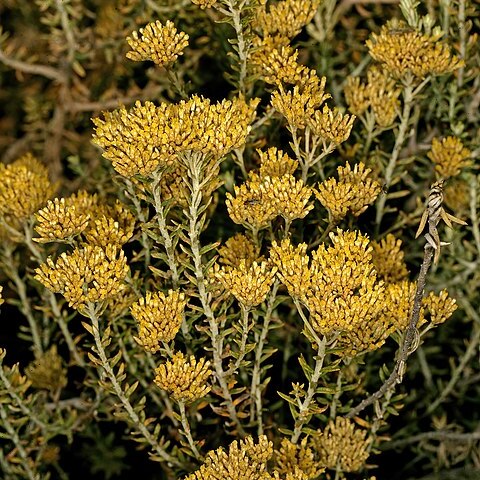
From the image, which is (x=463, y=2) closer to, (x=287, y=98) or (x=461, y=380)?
(x=287, y=98)

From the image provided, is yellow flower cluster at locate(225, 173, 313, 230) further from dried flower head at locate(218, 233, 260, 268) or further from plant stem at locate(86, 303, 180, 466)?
plant stem at locate(86, 303, 180, 466)

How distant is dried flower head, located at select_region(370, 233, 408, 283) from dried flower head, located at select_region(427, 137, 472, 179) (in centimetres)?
23

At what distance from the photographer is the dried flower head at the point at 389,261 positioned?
1.42m

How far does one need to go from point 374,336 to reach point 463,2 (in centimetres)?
80

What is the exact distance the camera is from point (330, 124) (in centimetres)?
129

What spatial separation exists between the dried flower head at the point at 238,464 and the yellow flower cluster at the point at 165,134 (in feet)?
1.56

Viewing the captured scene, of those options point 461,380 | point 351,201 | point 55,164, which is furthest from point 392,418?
point 55,164

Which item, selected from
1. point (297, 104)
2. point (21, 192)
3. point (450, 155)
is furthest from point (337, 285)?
point (21, 192)

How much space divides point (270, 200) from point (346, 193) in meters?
0.15

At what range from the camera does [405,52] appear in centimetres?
142

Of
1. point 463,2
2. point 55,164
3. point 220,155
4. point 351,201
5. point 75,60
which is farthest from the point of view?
point 55,164

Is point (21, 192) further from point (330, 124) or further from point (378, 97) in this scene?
point (378, 97)

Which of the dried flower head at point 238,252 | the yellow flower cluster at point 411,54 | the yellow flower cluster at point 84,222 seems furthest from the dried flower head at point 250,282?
the yellow flower cluster at point 411,54

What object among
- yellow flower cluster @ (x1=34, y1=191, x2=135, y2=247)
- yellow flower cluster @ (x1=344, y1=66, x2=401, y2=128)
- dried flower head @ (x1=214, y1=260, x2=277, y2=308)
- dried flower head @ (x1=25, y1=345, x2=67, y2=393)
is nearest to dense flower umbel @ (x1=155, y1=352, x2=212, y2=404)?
dried flower head @ (x1=214, y1=260, x2=277, y2=308)
